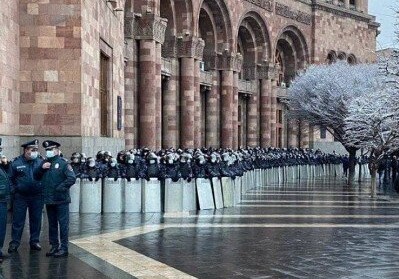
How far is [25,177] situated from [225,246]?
3.66 metres

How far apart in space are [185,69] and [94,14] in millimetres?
18303

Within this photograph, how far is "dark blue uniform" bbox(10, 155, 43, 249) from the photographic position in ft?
38.5

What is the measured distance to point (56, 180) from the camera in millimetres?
11586

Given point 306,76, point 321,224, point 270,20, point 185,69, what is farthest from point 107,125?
point 270,20

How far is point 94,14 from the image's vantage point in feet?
66.4

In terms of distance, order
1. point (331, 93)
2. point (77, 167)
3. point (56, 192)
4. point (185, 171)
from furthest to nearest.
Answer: point (331, 93) → point (185, 171) → point (77, 167) → point (56, 192)

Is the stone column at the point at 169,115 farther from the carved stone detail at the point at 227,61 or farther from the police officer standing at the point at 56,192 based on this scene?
the police officer standing at the point at 56,192

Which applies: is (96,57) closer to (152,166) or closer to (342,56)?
(152,166)

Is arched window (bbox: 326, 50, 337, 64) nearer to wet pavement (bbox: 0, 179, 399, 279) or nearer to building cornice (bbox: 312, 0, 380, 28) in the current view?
building cornice (bbox: 312, 0, 380, 28)

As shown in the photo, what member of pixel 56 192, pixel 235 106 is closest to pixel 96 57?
pixel 56 192

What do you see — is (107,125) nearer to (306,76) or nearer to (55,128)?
(55,128)

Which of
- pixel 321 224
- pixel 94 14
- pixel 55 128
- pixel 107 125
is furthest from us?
pixel 107 125

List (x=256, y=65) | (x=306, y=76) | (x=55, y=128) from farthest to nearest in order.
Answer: (x=256, y=65) < (x=306, y=76) < (x=55, y=128)

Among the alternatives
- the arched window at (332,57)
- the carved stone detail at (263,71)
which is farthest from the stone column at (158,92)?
the arched window at (332,57)
